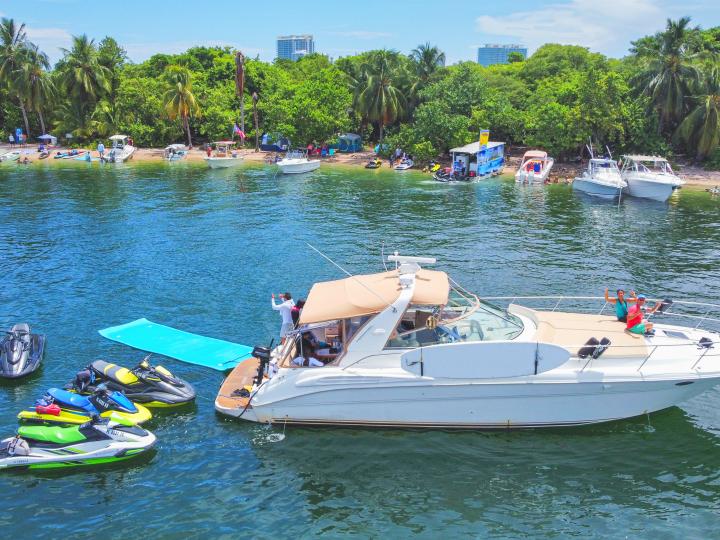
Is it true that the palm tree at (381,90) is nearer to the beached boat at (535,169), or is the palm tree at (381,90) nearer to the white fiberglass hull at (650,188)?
the beached boat at (535,169)

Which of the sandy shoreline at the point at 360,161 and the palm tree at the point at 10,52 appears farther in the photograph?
the palm tree at the point at 10,52

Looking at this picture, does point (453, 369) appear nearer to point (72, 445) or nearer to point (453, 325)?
point (453, 325)

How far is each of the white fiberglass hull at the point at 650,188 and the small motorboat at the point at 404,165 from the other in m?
22.8

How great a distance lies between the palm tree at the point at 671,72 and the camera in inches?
2127

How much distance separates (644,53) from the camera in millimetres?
62250

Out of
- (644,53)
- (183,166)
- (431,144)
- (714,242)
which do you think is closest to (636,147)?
(644,53)

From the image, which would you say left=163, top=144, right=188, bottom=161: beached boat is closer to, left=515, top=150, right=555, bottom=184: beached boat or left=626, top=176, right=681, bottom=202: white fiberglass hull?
left=515, top=150, right=555, bottom=184: beached boat

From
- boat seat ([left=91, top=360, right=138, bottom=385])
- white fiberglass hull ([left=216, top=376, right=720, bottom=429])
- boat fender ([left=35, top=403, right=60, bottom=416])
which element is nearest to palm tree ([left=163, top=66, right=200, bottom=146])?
boat seat ([left=91, top=360, right=138, bottom=385])

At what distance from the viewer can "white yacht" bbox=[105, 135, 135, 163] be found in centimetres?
6875

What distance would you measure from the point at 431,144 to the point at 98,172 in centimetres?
3384

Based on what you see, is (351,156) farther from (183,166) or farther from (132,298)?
(132,298)

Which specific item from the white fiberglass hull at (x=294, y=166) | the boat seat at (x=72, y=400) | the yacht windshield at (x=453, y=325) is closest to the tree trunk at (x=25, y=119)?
the white fiberglass hull at (x=294, y=166)

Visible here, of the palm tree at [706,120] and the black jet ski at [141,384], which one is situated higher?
the palm tree at [706,120]

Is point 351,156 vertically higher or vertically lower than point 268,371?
higher
